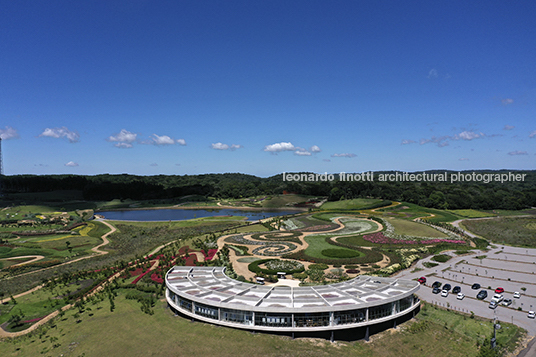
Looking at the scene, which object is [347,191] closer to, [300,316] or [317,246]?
[317,246]

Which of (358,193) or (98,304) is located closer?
(98,304)

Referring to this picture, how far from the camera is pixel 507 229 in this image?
80.9 meters

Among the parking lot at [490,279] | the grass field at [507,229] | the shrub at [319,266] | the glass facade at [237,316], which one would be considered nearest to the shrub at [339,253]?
the shrub at [319,266]

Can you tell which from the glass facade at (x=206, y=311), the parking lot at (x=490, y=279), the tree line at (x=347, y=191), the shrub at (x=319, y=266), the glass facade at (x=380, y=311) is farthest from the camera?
the tree line at (x=347, y=191)

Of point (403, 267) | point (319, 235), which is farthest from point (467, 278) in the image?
point (319, 235)

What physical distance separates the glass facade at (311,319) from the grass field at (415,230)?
52321 mm

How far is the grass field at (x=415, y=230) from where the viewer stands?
72625 millimetres

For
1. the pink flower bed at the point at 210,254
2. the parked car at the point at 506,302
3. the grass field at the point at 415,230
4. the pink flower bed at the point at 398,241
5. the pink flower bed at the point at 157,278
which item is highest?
the grass field at the point at 415,230

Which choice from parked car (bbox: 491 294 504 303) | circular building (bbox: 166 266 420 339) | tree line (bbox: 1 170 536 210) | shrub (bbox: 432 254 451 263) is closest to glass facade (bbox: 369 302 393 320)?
circular building (bbox: 166 266 420 339)

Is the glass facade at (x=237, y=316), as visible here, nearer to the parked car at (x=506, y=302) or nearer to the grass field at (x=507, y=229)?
the parked car at (x=506, y=302)

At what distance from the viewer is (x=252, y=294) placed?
1318 inches

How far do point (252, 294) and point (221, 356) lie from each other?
27.3 ft

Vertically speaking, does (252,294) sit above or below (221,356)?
above

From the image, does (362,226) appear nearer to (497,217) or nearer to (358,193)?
(497,217)
